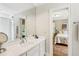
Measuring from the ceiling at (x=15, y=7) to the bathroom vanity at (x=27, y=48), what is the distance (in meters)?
0.43

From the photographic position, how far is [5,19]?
54.9 inches

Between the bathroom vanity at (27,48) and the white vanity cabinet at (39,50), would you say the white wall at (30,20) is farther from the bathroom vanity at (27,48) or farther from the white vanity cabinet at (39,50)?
the white vanity cabinet at (39,50)

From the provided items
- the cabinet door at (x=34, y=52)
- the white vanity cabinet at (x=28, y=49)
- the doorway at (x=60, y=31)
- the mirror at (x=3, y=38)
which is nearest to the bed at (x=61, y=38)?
the doorway at (x=60, y=31)

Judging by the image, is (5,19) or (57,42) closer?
(5,19)

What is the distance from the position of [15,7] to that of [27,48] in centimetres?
60

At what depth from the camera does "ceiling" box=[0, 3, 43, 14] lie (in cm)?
138

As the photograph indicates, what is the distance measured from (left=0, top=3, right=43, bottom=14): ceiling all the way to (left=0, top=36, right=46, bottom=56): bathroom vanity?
426mm

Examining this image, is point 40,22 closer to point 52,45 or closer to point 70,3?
point 52,45

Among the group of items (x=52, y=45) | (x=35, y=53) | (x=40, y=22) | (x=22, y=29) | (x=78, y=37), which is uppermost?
(x=40, y=22)

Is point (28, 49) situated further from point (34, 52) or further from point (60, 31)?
point (60, 31)

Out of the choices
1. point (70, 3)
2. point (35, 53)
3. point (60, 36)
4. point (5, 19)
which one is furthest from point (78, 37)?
point (5, 19)

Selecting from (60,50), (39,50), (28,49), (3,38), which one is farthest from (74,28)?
(3,38)

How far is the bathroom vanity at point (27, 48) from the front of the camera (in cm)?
135

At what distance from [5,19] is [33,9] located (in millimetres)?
428
